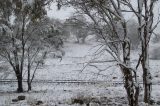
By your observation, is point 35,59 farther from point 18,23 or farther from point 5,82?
point 5,82

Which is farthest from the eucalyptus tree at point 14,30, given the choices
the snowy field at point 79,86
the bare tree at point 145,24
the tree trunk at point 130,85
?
the tree trunk at point 130,85

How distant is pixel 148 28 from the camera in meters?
17.6

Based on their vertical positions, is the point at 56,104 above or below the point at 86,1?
below

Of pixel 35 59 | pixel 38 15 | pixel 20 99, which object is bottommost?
pixel 20 99

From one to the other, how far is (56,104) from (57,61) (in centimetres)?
4827

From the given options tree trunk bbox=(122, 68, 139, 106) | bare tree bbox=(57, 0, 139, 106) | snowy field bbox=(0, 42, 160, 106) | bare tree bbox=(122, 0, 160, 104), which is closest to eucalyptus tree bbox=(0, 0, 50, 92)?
snowy field bbox=(0, 42, 160, 106)

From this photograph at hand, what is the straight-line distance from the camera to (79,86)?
36.5 meters

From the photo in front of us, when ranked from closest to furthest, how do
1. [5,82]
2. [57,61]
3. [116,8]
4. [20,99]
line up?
[116,8] < [20,99] < [5,82] < [57,61]

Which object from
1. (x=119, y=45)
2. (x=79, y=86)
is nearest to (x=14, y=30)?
(x=79, y=86)

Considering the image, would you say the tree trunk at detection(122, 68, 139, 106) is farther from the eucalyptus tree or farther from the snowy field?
the eucalyptus tree

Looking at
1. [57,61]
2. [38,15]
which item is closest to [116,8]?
[38,15]

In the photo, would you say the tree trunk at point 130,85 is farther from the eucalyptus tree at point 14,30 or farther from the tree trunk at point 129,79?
the eucalyptus tree at point 14,30

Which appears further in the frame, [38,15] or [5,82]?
[5,82]

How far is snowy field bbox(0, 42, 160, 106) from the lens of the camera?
21.1m
